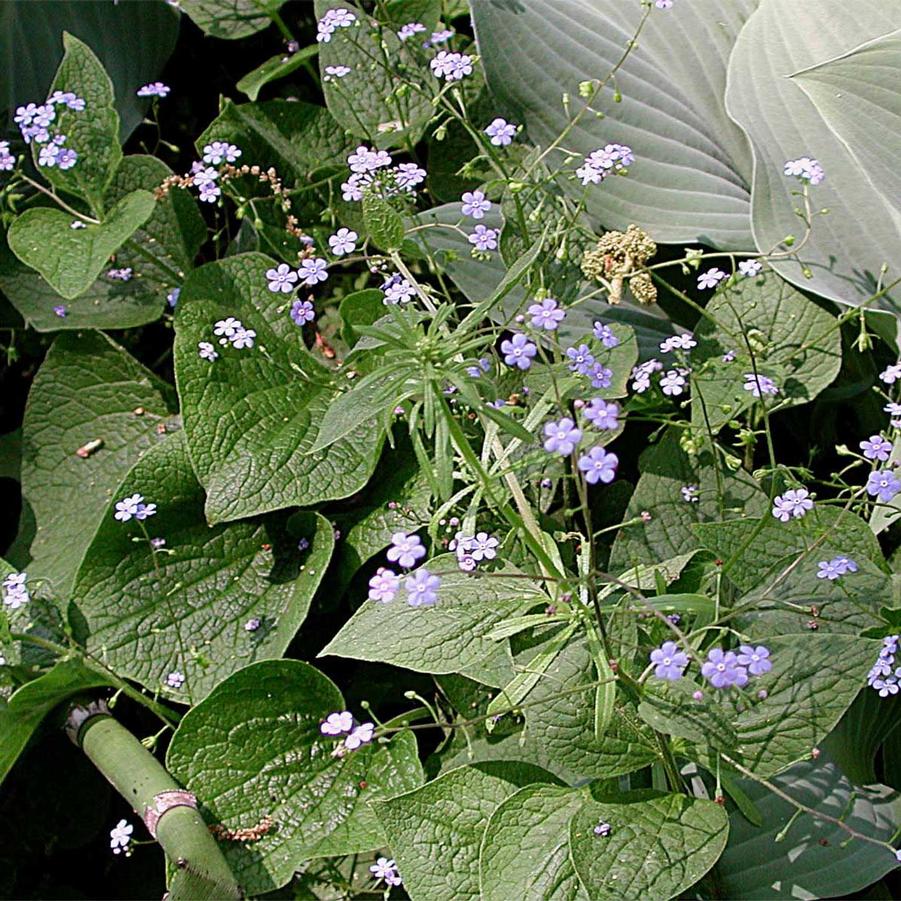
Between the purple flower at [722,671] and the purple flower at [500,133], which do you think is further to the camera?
the purple flower at [500,133]

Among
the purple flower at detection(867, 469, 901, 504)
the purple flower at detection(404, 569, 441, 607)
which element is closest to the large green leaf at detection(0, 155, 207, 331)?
the purple flower at detection(404, 569, 441, 607)

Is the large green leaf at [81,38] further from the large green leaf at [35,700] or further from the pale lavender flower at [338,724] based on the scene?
the pale lavender flower at [338,724]

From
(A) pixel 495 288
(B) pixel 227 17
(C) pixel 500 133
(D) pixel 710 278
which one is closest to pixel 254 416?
(A) pixel 495 288

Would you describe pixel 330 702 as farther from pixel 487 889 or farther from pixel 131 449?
pixel 131 449

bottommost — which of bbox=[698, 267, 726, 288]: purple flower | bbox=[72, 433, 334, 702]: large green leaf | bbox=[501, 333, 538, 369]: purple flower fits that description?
bbox=[72, 433, 334, 702]: large green leaf

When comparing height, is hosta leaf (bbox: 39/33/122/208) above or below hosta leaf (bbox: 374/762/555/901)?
above

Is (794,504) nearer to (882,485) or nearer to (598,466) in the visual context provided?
(882,485)

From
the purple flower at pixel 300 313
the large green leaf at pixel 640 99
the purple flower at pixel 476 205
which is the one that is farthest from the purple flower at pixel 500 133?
the purple flower at pixel 300 313

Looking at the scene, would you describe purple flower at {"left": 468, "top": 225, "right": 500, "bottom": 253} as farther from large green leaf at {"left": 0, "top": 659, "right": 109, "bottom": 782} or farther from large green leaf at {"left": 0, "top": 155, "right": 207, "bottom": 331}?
large green leaf at {"left": 0, "top": 659, "right": 109, "bottom": 782}
